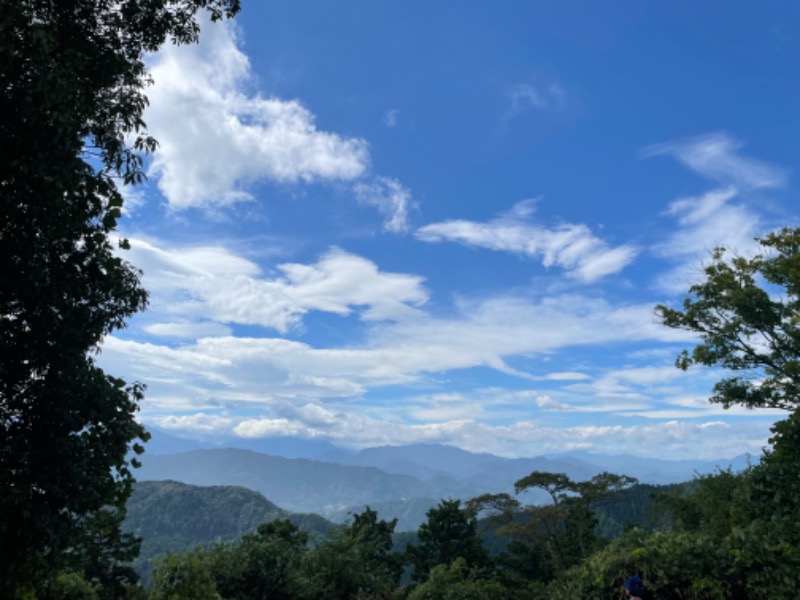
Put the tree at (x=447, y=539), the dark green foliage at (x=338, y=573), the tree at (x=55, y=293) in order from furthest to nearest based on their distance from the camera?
the tree at (x=447, y=539), the dark green foliage at (x=338, y=573), the tree at (x=55, y=293)

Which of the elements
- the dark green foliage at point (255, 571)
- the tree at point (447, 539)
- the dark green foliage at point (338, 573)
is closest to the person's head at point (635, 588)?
the dark green foliage at point (255, 571)

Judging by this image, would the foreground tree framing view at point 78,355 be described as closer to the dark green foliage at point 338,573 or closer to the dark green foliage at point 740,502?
the dark green foliage at point 740,502

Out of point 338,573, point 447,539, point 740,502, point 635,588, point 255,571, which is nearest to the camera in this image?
point 635,588

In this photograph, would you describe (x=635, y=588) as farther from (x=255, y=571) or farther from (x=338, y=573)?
(x=338, y=573)

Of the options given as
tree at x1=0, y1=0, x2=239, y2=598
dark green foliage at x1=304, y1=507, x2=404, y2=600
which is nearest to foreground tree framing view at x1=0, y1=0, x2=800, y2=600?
tree at x1=0, y1=0, x2=239, y2=598

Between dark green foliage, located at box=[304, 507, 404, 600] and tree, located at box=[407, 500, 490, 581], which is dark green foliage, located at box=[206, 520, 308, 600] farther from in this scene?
tree, located at box=[407, 500, 490, 581]

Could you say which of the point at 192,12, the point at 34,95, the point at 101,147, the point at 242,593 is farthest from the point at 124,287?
the point at 242,593

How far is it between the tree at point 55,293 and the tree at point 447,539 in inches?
1735

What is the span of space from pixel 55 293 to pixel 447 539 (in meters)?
48.0

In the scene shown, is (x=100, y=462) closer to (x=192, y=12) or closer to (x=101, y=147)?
(x=101, y=147)

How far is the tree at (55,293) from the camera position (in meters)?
4.91

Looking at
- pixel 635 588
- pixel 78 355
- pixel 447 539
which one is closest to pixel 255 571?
pixel 78 355

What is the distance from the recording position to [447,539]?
46469mm

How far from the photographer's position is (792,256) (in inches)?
613
